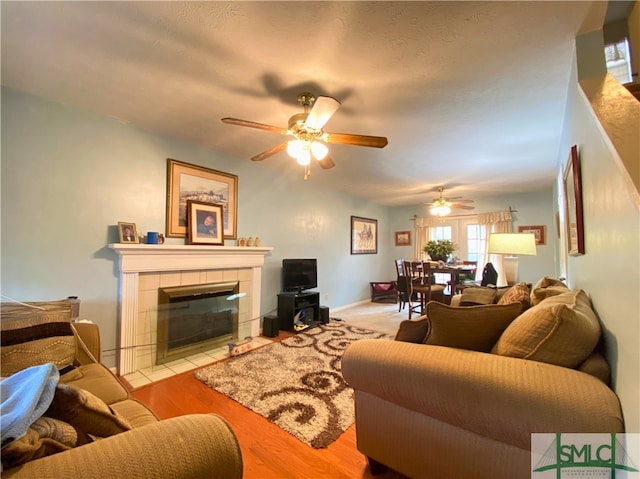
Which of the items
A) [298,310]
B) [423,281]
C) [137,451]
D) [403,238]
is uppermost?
[403,238]

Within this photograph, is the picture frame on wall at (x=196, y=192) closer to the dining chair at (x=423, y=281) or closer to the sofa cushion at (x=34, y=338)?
the sofa cushion at (x=34, y=338)

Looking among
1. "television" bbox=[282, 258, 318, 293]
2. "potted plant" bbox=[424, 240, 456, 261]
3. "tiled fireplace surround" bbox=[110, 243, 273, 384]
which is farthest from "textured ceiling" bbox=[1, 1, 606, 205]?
"potted plant" bbox=[424, 240, 456, 261]

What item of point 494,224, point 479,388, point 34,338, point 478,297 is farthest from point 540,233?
point 34,338

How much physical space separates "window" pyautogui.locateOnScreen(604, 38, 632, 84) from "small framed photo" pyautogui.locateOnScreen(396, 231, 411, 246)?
535 cm

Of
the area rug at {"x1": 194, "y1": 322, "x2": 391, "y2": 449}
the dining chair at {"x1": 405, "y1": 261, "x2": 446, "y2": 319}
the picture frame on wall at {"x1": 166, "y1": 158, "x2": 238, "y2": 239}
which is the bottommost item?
the area rug at {"x1": 194, "y1": 322, "x2": 391, "y2": 449}

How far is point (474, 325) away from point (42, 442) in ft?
5.01

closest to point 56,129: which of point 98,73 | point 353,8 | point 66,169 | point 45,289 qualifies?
point 66,169

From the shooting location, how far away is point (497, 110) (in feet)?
7.78

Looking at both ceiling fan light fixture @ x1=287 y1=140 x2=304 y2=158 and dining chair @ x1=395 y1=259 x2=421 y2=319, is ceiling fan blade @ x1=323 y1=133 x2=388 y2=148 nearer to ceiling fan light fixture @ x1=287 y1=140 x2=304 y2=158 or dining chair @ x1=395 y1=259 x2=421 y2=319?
ceiling fan light fixture @ x1=287 y1=140 x2=304 y2=158

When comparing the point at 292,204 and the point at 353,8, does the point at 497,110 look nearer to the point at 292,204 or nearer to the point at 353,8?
the point at 353,8

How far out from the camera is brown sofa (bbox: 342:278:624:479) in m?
0.94

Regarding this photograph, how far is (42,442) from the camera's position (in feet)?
2.06

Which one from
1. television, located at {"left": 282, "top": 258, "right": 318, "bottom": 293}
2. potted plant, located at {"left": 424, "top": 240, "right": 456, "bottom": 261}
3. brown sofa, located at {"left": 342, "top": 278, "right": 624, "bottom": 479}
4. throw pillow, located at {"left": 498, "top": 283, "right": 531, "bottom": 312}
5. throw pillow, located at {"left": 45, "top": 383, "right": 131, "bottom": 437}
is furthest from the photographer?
potted plant, located at {"left": 424, "top": 240, "right": 456, "bottom": 261}

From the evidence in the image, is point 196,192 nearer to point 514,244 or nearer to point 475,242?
point 514,244
